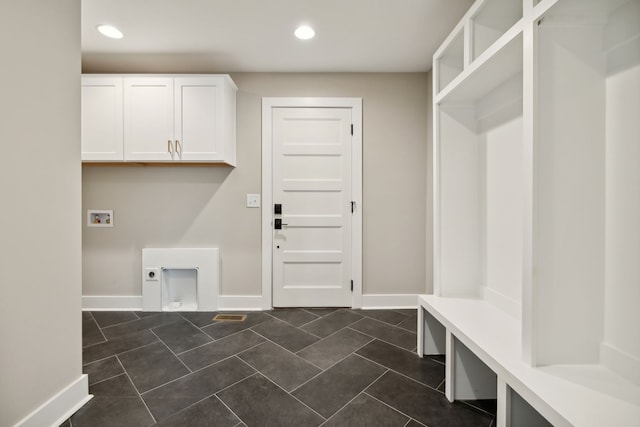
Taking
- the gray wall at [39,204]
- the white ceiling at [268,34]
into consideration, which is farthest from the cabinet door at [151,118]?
the gray wall at [39,204]

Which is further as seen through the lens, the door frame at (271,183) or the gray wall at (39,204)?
the door frame at (271,183)

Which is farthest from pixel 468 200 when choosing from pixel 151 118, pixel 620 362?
pixel 151 118

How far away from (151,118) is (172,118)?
197mm

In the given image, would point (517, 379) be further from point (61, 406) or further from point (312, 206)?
point (312, 206)

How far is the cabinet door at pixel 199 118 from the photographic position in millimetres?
2670

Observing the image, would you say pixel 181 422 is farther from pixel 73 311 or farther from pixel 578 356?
pixel 578 356

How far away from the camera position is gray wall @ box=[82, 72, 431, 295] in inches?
117

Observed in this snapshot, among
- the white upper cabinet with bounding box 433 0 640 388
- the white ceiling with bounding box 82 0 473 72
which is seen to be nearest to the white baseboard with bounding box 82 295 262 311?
the white ceiling with bounding box 82 0 473 72

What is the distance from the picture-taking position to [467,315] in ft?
5.35

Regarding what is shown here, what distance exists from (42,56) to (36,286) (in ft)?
3.56

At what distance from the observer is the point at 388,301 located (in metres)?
3.01

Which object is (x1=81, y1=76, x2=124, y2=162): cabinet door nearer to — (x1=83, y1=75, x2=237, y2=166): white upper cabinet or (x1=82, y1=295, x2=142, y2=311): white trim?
(x1=83, y1=75, x2=237, y2=166): white upper cabinet

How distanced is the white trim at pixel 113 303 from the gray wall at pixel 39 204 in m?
1.51

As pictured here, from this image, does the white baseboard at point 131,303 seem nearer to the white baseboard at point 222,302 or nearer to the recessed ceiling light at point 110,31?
the white baseboard at point 222,302
